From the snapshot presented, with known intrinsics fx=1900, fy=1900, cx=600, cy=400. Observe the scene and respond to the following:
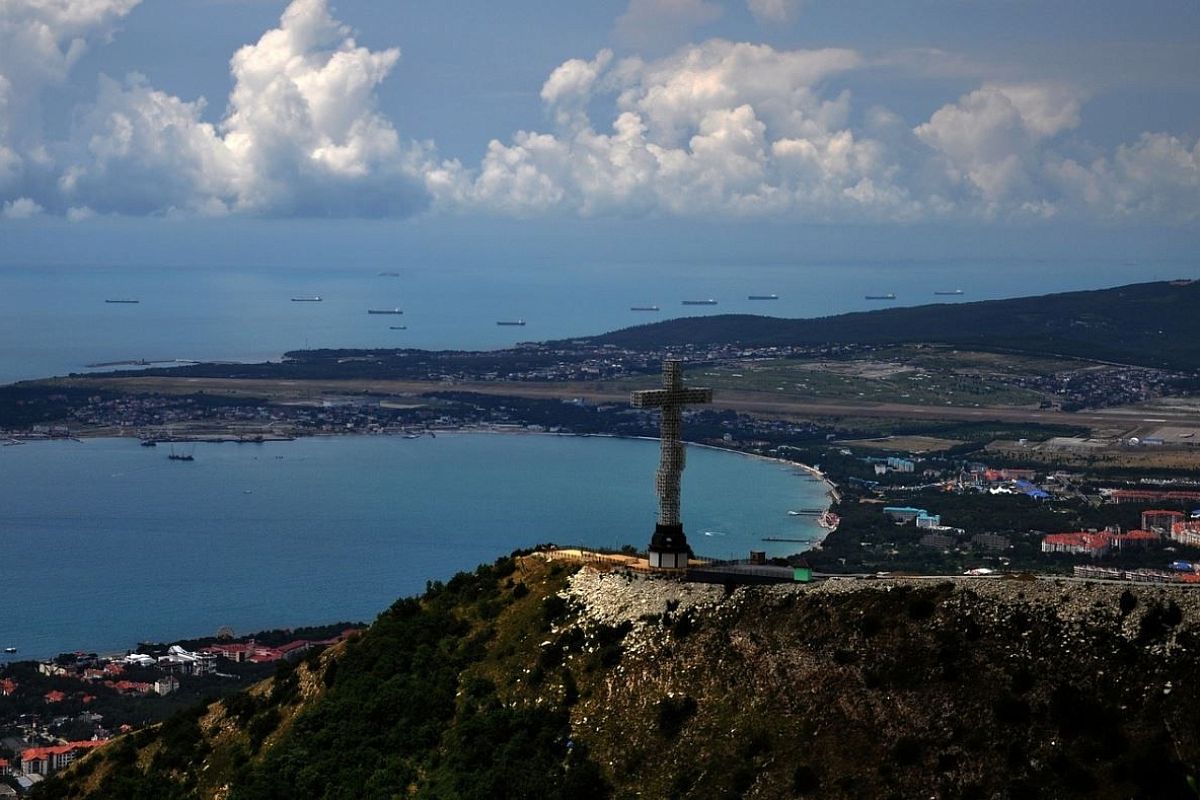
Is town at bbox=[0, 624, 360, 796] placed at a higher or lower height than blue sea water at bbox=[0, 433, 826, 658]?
lower

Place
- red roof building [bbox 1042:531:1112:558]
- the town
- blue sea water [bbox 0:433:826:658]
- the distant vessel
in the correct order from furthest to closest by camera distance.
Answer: the distant vessel → red roof building [bbox 1042:531:1112:558] → blue sea water [bbox 0:433:826:658] → the town

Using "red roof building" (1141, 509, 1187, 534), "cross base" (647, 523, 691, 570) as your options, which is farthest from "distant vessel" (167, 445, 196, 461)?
"cross base" (647, 523, 691, 570)

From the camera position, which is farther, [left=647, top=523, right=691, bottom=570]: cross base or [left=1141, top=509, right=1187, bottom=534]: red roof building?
[left=1141, top=509, right=1187, bottom=534]: red roof building

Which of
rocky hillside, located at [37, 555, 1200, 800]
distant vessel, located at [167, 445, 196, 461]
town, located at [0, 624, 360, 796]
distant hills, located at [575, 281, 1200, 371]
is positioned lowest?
town, located at [0, 624, 360, 796]

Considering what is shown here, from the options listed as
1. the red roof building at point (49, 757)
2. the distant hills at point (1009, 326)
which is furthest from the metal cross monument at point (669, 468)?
the distant hills at point (1009, 326)

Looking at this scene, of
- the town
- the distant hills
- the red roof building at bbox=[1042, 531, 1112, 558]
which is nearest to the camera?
the town

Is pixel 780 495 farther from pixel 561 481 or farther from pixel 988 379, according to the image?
pixel 988 379

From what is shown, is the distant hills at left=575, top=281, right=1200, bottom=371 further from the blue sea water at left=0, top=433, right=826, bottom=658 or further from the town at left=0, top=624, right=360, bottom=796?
the town at left=0, top=624, right=360, bottom=796
